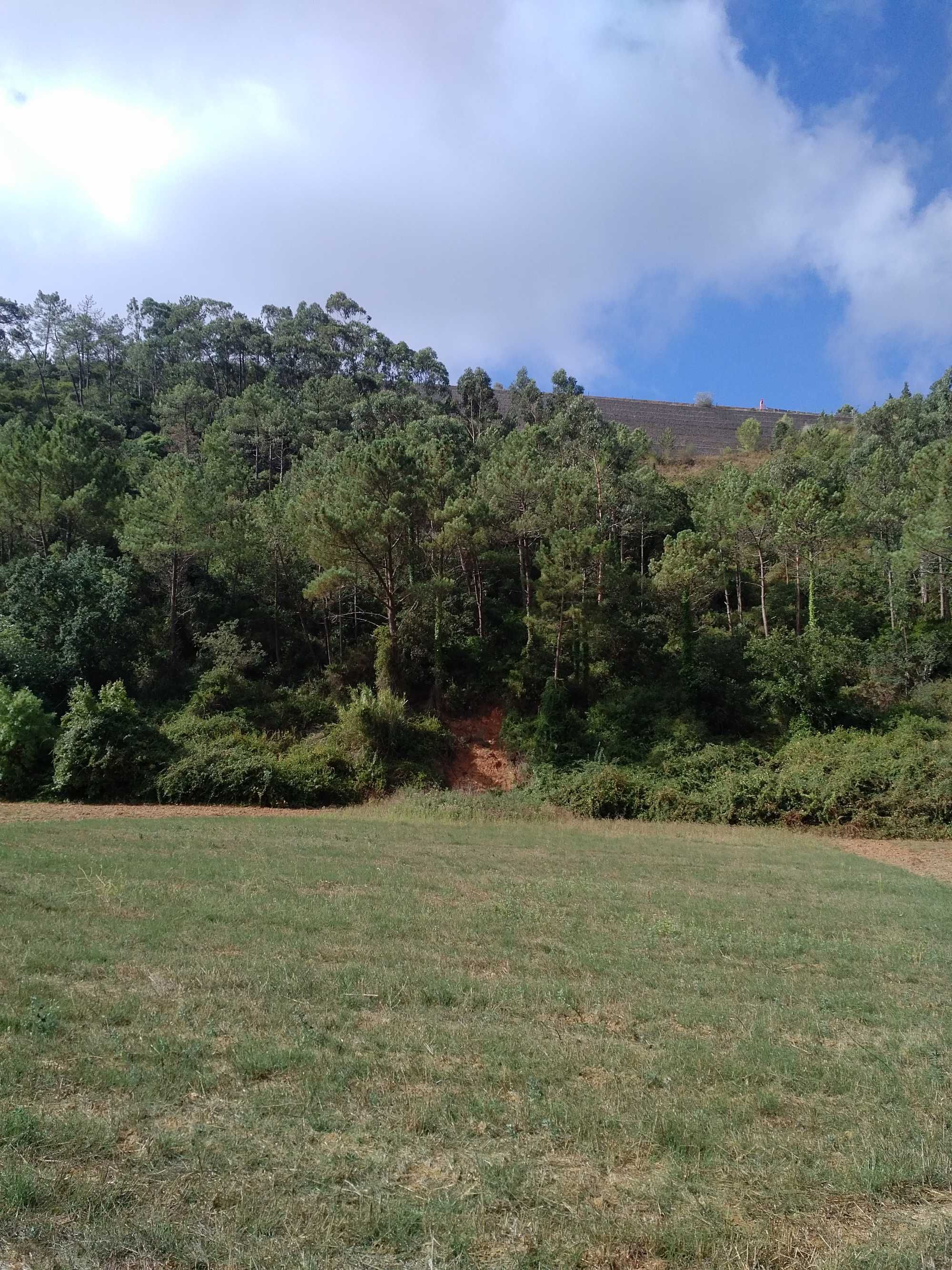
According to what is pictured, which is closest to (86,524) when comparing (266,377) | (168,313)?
(266,377)

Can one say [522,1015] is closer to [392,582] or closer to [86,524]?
[392,582]

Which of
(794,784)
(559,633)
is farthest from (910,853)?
(559,633)

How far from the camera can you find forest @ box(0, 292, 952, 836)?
27250 millimetres

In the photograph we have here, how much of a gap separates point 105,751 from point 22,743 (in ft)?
9.10

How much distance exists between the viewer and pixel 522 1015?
7.45 m

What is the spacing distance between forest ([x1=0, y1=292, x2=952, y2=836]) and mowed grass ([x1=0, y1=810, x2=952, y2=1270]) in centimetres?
1571

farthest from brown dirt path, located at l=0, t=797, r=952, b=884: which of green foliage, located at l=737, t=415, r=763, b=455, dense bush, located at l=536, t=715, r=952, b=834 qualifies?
green foliage, located at l=737, t=415, r=763, b=455

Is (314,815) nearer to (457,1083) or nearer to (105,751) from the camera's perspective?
(105,751)

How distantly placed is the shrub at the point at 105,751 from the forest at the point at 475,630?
0.09m

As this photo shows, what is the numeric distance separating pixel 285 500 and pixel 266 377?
4773cm

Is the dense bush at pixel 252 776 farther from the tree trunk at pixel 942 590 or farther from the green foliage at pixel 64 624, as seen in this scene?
the tree trunk at pixel 942 590

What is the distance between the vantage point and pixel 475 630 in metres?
38.5

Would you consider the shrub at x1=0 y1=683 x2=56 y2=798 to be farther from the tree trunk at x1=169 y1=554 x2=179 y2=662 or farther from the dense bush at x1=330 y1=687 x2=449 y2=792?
the dense bush at x1=330 y1=687 x2=449 y2=792

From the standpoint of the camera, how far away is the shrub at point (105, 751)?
1029 inches
